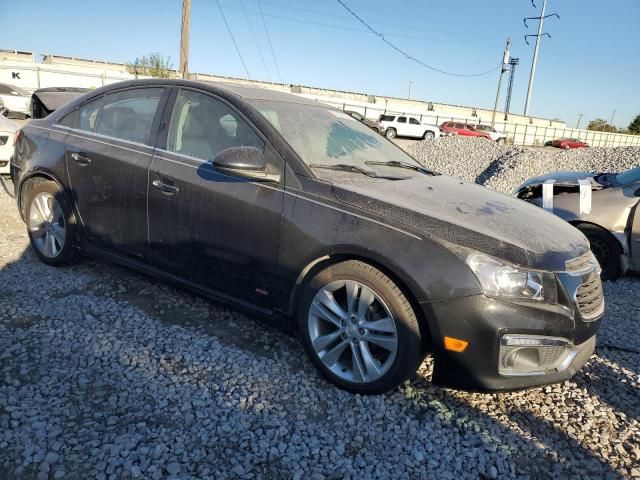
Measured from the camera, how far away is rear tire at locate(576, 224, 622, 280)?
5.17m

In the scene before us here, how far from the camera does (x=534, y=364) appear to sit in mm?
2510

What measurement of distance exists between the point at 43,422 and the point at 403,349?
1.83 m

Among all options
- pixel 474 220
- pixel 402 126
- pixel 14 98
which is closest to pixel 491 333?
pixel 474 220

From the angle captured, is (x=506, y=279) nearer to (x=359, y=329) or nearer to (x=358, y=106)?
(x=359, y=329)

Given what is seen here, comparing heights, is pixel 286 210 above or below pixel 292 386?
above

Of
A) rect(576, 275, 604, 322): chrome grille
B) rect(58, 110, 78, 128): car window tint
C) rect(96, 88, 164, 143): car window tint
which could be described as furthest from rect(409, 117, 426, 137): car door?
rect(576, 275, 604, 322): chrome grille

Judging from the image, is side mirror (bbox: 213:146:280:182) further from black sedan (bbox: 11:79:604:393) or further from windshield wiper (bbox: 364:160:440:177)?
windshield wiper (bbox: 364:160:440:177)

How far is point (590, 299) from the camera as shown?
268 cm

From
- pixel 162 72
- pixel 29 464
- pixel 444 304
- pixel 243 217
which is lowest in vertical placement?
pixel 29 464

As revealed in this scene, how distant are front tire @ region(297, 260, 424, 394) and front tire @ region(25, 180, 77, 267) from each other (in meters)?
2.33

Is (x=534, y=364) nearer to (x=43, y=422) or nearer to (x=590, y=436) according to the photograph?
(x=590, y=436)

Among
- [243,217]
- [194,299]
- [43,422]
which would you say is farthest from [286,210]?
[43,422]

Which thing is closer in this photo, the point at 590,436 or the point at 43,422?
the point at 43,422

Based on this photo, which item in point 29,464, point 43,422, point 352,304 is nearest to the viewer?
point 29,464
